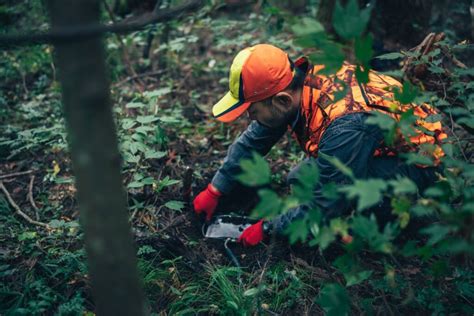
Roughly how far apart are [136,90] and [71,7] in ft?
11.1

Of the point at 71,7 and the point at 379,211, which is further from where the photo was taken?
the point at 379,211

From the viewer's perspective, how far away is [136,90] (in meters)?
4.45

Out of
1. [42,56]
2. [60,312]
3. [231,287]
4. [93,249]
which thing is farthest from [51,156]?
[93,249]

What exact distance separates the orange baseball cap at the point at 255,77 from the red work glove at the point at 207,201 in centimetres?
71

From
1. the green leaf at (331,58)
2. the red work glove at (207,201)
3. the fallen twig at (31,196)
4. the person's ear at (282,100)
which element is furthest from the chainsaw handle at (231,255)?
the green leaf at (331,58)

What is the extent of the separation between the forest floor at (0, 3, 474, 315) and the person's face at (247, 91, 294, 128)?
2.25 feet

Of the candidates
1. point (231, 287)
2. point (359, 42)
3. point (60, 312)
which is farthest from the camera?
point (231, 287)

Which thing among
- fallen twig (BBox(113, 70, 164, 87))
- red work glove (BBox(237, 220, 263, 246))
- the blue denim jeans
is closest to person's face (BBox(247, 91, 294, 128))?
the blue denim jeans

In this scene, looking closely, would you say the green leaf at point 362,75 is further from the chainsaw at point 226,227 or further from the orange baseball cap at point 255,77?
the chainsaw at point 226,227

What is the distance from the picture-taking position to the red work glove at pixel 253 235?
9.25ft

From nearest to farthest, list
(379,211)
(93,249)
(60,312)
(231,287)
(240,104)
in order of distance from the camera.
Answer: (93,249), (60,312), (231,287), (240,104), (379,211)

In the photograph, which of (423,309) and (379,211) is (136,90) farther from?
(423,309)

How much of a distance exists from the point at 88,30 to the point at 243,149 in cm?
207

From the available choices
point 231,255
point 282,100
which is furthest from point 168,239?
point 282,100
